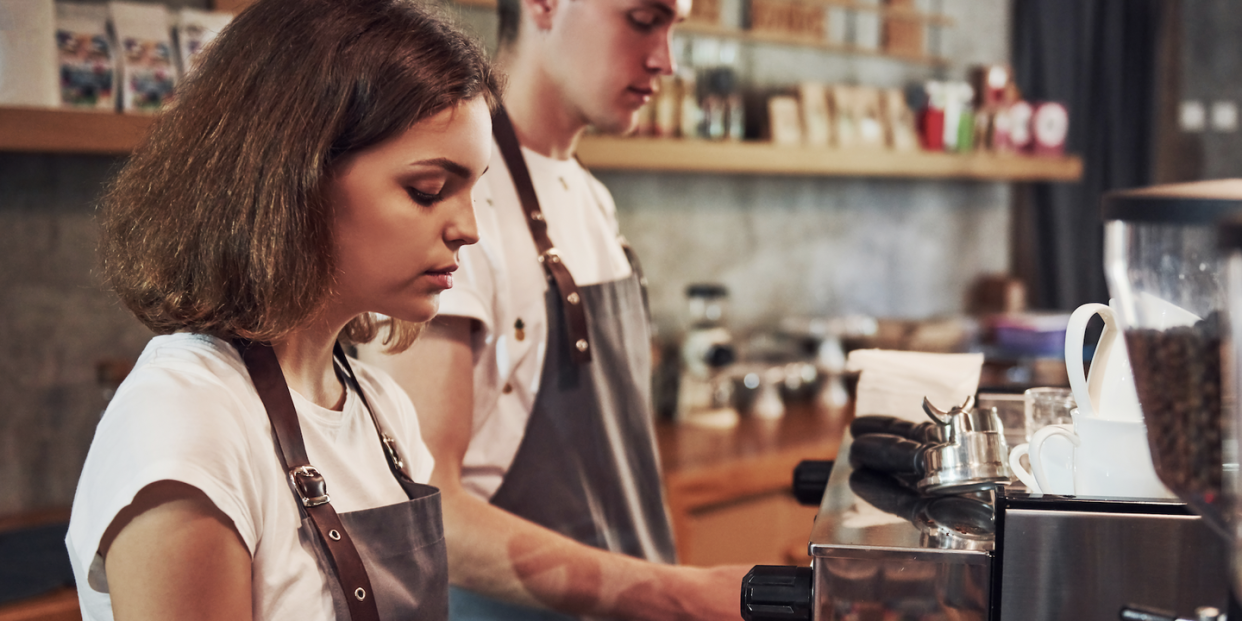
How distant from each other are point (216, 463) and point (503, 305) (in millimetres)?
545

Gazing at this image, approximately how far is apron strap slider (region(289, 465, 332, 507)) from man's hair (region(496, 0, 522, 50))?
0.77 metres

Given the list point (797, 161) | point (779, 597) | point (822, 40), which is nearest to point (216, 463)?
point (779, 597)

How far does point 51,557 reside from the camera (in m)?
1.84

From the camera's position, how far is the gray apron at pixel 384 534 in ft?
2.88

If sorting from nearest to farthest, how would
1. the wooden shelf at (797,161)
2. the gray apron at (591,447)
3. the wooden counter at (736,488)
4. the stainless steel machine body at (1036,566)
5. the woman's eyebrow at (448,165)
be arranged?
the stainless steel machine body at (1036,566), the woman's eyebrow at (448,165), the gray apron at (591,447), the wooden counter at (736,488), the wooden shelf at (797,161)

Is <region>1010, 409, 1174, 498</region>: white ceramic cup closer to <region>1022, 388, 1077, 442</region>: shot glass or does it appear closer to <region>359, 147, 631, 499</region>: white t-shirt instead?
<region>1022, 388, 1077, 442</region>: shot glass

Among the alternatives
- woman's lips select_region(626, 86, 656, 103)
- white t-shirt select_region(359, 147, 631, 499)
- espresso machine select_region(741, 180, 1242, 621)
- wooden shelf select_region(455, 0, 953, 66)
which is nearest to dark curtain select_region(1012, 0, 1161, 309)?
wooden shelf select_region(455, 0, 953, 66)

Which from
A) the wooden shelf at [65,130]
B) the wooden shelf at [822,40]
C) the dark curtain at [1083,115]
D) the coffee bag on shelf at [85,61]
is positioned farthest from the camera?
the dark curtain at [1083,115]

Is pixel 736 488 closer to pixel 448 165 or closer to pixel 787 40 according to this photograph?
pixel 787 40

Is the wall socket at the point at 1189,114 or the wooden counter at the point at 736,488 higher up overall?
the wall socket at the point at 1189,114

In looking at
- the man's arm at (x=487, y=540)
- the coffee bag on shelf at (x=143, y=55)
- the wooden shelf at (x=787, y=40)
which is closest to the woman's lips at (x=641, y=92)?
the man's arm at (x=487, y=540)

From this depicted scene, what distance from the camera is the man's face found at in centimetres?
139

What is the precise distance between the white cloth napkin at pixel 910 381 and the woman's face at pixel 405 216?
496 mm

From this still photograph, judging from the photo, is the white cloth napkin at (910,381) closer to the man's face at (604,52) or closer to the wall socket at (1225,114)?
the man's face at (604,52)
